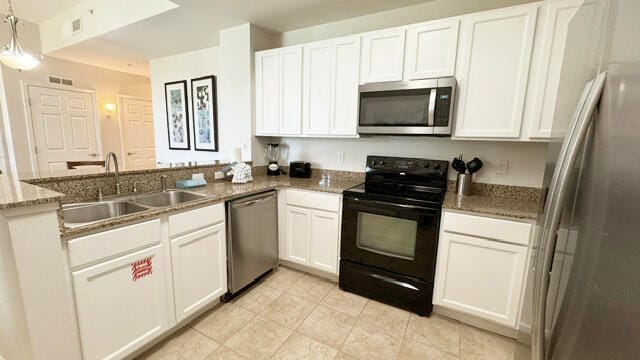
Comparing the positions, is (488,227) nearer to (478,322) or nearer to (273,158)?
(478,322)

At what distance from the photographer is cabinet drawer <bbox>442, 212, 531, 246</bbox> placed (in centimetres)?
167

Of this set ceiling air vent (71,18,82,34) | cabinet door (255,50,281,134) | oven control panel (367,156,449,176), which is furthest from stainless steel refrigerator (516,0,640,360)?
ceiling air vent (71,18,82,34)

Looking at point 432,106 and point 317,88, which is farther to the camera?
point 317,88

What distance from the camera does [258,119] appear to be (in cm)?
293

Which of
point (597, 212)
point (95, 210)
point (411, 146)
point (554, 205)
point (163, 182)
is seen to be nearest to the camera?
point (597, 212)

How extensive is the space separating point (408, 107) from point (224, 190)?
1.66 metres

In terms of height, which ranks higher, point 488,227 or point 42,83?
point 42,83

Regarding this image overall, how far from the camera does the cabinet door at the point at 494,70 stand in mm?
1770

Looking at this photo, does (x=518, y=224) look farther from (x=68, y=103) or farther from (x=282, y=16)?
(x=68, y=103)

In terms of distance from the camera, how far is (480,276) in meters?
1.83

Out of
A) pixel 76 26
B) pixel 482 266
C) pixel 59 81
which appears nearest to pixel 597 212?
pixel 482 266

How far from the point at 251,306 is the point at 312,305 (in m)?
0.50

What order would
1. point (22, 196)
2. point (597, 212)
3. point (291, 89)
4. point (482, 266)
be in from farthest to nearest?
point (291, 89) → point (482, 266) → point (22, 196) → point (597, 212)

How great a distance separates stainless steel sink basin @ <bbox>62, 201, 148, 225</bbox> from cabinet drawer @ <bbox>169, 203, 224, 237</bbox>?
0.23 metres
